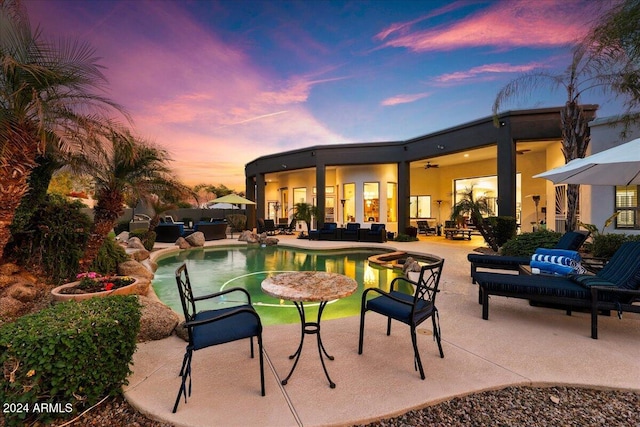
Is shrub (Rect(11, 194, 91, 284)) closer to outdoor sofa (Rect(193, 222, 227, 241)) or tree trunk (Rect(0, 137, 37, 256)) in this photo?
tree trunk (Rect(0, 137, 37, 256))

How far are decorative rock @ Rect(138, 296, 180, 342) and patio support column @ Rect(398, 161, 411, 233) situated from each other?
12.5m

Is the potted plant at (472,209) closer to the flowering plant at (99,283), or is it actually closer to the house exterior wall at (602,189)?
the house exterior wall at (602,189)

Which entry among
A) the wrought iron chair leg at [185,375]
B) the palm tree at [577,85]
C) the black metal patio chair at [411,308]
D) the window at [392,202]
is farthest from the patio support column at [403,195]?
the wrought iron chair leg at [185,375]

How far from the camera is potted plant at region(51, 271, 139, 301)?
369 centimetres

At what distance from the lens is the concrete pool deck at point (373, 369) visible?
1881 millimetres

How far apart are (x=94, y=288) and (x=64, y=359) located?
274 centimetres

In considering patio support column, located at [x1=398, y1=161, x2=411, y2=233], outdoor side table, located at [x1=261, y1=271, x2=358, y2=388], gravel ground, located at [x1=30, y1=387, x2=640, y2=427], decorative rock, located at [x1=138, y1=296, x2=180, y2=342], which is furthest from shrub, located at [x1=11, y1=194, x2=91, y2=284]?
patio support column, located at [x1=398, y1=161, x2=411, y2=233]

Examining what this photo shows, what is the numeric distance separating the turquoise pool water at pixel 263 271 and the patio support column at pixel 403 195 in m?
3.51

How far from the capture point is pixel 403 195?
46.7 ft

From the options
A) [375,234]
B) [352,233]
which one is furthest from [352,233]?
[375,234]

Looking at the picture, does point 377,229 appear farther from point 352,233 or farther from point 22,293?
point 22,293

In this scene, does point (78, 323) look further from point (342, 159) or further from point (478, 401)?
point (342, 159)

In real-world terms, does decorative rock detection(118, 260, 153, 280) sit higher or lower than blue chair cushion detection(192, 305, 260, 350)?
lower

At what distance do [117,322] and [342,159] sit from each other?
13.9 meters
